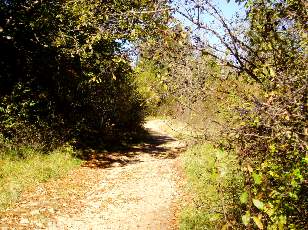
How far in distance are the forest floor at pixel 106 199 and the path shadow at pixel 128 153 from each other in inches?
3.8

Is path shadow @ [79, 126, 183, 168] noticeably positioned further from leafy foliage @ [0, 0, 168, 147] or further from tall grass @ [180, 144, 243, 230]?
tall grass @ [180, 144, 243, 230]

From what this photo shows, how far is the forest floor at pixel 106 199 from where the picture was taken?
1030 centimetres

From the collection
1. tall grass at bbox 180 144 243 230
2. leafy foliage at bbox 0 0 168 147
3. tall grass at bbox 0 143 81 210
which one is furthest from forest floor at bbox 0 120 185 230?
leafy foliage at bbox 0 0 168 147

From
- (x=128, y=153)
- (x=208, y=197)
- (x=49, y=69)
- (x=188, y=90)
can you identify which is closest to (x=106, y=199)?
(x=208, y=197)

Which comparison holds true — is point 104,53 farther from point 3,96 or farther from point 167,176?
point 167,176

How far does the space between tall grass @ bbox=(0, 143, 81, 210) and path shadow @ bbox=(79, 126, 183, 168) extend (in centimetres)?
142

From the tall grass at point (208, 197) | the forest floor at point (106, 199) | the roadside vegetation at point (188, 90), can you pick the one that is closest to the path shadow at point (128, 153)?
the forest floor at point (106, 199)

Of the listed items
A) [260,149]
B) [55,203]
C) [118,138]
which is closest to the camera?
[260,149]

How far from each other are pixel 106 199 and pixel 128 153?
8112 millimetres

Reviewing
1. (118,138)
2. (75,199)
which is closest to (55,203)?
(75,199)

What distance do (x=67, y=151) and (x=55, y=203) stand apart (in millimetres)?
5369

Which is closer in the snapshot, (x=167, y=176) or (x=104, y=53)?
(x=167, y=176)

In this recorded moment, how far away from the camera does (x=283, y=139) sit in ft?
11.1

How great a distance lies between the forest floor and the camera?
33.8 feet
